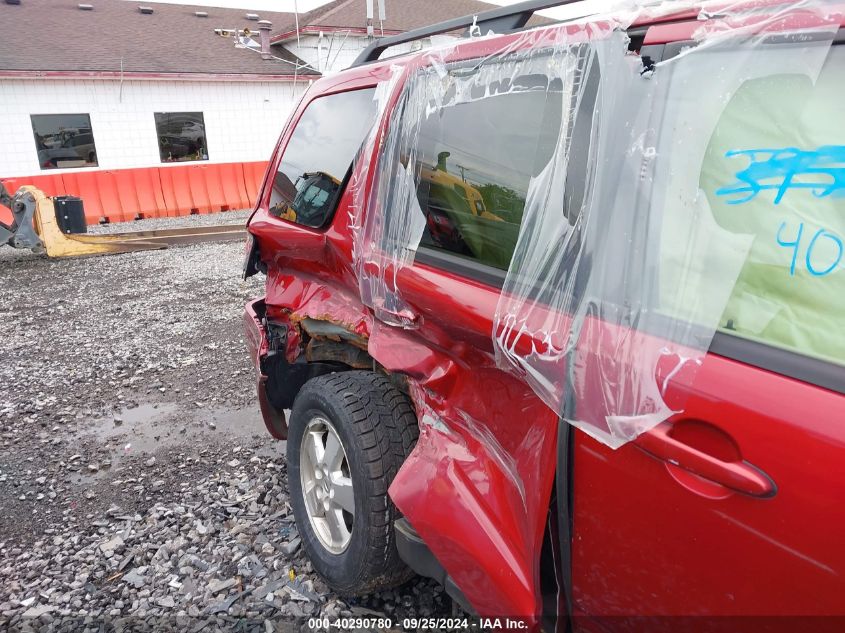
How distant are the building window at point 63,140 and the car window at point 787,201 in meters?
17.4

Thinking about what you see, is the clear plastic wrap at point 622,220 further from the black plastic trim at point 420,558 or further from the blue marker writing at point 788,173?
the black plastic trim at point 420,558

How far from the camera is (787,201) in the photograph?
3.85 ft

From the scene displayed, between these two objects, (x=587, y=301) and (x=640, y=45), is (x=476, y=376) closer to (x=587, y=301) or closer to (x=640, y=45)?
(x=587, y=301)

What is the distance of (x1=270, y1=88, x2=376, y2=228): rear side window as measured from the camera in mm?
2676

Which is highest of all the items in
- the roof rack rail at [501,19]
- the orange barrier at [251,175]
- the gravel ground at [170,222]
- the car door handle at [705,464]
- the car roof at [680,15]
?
the roof rack rail at [501,19]

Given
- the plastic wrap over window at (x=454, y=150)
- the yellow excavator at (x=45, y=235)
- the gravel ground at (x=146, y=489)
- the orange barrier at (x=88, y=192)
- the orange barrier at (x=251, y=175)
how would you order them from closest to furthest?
the plastic wrap over window at (x=454, y=150)
the gravel ground at (x=146, y=489)
the yellow excavator at (x=45, y=235)
the orange barrier at (x=88, y=192)
the orange barrier at (x=251, y=175)

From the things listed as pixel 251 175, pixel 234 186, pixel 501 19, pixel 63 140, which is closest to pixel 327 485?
pixel 501 19

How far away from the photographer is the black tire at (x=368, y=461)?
2285 mm

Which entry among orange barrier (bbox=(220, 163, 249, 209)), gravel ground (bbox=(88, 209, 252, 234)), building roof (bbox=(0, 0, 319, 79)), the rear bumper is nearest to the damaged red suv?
the rear bumper

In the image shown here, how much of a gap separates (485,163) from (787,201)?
92 centimetres

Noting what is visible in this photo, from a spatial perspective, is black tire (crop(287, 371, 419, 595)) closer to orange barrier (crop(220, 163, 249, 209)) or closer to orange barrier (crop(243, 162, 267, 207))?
orange barrier (crop(220, 163, 249, 209))

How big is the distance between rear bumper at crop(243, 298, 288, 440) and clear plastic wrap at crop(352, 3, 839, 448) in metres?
1.81

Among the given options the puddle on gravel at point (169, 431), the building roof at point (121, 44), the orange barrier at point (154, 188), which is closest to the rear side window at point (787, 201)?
the puddle on gravel at point (169, 431)

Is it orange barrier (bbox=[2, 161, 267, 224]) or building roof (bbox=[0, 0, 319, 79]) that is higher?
building roof (bbox=[0, 0, 319, 79])
